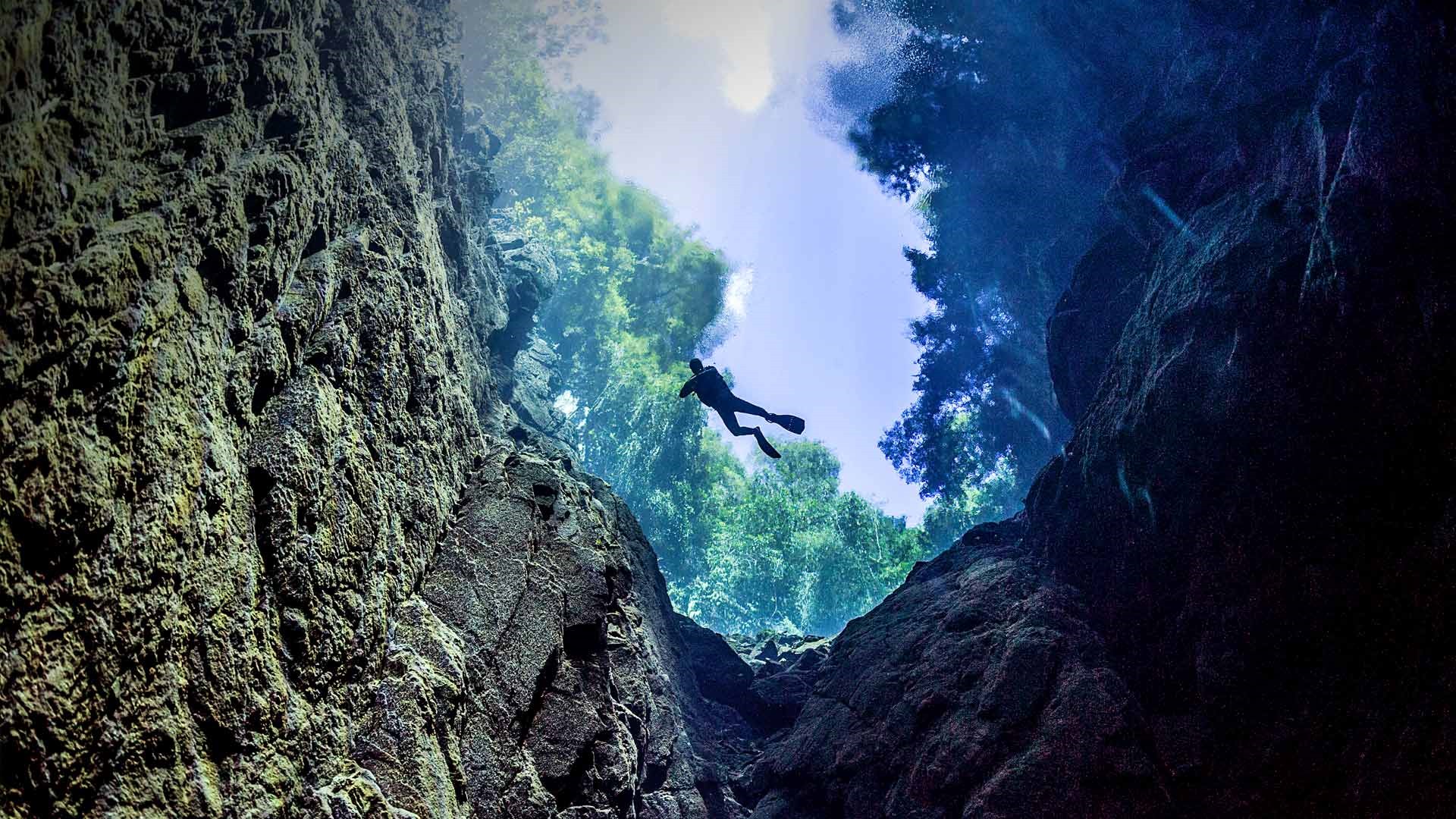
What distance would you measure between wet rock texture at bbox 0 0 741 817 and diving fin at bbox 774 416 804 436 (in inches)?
219

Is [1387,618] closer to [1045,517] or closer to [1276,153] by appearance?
[1045,517]

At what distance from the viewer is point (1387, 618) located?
7516 millimetres

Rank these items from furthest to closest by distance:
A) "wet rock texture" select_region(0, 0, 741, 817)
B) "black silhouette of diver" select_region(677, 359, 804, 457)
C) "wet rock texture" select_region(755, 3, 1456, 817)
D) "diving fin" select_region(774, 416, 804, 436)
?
"black silhouette of diver" select_region(677, 359, 804, 457) → "diving fin" select_region(774, 416, 804, 436) → "wet rock texture" select_region(755, 3, 1456, 817) → "wet rock texture" select_region(0, 0, 741, 817)

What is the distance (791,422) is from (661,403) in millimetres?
16905

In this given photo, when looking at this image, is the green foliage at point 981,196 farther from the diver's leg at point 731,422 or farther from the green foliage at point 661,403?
the diver's leg at point 731,422

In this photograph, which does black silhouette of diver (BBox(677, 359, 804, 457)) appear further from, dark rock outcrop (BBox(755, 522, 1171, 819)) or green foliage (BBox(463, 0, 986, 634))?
green foliage (BBox(463, 0, 986, 634))

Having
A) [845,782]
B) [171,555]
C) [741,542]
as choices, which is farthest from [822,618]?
[171,555]

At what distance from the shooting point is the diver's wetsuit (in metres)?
14.6

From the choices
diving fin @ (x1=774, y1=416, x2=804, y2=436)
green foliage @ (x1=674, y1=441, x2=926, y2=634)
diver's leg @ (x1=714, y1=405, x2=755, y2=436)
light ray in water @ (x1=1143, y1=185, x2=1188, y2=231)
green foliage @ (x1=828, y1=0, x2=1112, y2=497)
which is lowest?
diving fin @ (x1=774, y1=416, x2=804, y2=436)

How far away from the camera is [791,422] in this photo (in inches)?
556

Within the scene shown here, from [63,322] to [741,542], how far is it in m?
29.9

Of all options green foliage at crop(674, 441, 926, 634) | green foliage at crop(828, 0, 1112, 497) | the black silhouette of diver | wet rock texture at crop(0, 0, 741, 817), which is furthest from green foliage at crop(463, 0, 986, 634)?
wet rock texture at crop(0, 0, 741, 817)

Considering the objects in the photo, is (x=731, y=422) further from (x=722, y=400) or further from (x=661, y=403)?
(x=661, y=403)

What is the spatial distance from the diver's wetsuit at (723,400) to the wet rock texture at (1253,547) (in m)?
5.16
